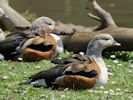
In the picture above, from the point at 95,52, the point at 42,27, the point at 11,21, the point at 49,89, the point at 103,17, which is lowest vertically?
the point at 11,21

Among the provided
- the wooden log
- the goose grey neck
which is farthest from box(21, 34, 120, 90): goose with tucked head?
the wooden log

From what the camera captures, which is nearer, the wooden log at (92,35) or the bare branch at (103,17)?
the wooden log at (92,35)

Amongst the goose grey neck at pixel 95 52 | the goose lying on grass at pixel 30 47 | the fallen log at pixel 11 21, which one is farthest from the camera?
the fallen log at pixel 11 21

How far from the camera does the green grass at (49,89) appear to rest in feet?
23.4

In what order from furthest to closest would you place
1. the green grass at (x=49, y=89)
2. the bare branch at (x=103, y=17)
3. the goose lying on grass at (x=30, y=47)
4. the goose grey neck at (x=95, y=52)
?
the bare branch at (x=103, y=17), the goose lying on grass at (x=30, y=47), the goose grey neck at (x=95, y=52), the green grass at (x=49, y=89)

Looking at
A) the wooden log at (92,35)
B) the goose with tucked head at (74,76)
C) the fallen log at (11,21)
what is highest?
the goose with tucked head at (74,76)

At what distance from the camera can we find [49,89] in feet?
25.7

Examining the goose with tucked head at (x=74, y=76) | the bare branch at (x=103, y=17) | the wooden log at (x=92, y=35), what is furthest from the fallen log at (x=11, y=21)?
the goose with tucked head at (x=74, y=76)

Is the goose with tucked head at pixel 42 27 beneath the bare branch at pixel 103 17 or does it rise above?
above

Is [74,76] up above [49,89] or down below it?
above

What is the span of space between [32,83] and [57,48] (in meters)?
2.65

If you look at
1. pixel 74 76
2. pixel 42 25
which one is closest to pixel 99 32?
pixel 42 25

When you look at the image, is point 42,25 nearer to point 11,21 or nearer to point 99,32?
point 99,32

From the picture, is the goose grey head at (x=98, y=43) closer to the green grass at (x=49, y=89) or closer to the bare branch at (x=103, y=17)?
the green grass at (x=49, y=89)
